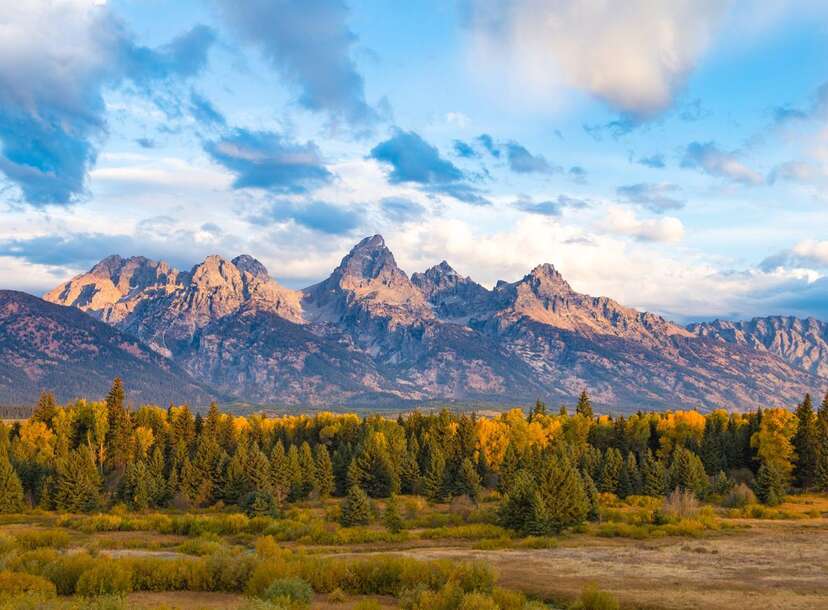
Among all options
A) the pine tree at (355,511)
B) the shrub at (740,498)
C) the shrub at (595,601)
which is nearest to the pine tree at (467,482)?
the pine tree at (355,511)

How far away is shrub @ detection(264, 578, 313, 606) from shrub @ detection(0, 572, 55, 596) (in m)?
9.93

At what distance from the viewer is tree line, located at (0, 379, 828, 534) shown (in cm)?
9494

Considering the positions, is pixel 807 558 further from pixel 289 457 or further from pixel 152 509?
pixel 152 509

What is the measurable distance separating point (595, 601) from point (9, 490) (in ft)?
283

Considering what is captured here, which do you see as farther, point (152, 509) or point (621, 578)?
point (152, 509)

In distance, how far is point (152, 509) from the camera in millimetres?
97562

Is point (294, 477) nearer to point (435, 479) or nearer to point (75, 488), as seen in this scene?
point (435, 479)

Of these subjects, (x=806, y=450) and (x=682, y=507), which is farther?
(x=806, y=450)

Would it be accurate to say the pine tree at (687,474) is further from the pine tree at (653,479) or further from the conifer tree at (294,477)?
the conifer tree at (294,477)

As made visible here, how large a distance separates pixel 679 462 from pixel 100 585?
83.0 metres

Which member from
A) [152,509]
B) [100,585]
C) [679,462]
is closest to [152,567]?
[100,585]

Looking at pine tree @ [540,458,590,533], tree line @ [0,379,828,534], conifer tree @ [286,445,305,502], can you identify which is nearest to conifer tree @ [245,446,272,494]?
tree line @ [0,379,828,534]

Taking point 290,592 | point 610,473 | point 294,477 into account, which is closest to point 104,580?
point 290,592

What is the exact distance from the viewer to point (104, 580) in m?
34.3
